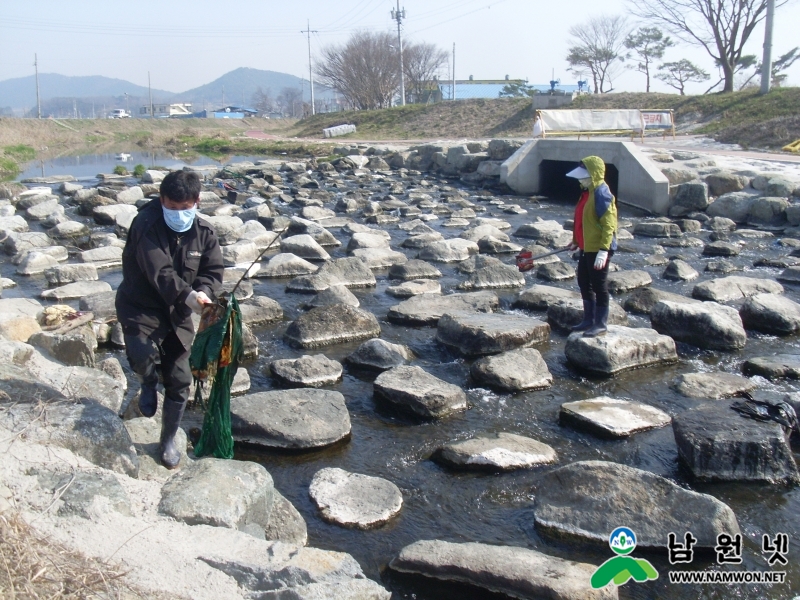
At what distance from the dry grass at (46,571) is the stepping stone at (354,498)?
5.86 feet

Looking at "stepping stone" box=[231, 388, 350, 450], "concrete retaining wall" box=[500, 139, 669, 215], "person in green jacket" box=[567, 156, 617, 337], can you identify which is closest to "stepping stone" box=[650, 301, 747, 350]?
"person in green jacket" box=[567, 156, 617, 337]

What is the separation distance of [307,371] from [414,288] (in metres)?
3.41

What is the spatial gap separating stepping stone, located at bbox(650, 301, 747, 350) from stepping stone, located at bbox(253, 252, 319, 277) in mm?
5128

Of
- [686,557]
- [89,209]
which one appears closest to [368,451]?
[686,557]

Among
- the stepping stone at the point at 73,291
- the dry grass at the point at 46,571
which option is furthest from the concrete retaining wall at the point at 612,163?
the dry grass at the point at 46,571

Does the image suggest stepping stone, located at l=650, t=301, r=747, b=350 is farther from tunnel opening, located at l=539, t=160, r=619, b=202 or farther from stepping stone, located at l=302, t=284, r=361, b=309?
tunnel opening, located at l=539, t=160, r=619, b=202

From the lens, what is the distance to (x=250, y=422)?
557 centimetres

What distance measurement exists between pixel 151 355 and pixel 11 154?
122ft

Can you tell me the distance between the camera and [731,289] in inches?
384

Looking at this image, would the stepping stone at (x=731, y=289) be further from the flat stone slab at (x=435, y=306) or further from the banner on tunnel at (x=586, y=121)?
the banner on tunnel at (x=586, y=121)

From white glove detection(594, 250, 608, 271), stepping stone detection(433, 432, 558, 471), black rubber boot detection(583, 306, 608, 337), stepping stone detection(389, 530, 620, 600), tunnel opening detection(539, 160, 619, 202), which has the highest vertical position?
tunnel opening detection(539, 160, 619, 202)

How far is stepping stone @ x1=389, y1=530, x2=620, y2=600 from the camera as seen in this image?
12.2 ft

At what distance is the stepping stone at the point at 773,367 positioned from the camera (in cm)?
695

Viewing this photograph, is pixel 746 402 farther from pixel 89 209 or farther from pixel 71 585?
pixel 89 209
